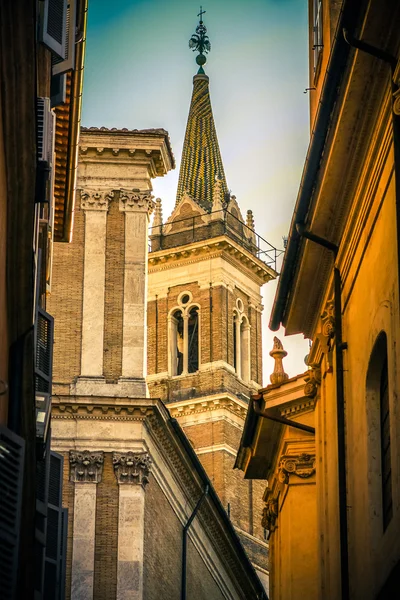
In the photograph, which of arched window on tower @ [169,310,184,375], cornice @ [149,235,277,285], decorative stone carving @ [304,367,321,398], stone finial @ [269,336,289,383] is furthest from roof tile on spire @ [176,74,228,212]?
decorative stone carving @ [304,367,321,398]

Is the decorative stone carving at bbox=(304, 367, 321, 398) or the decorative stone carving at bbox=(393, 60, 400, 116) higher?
the decorative stone carving at bbox=(393, 60, 400, 116)

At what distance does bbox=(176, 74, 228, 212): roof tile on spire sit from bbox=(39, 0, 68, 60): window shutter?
6740 cm

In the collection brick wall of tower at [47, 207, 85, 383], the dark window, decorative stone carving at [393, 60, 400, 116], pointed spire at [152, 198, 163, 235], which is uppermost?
pointed spire at [152, 198, 163, 235]

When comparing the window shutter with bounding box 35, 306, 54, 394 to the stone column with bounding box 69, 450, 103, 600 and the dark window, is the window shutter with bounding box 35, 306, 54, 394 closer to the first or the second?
the dark window

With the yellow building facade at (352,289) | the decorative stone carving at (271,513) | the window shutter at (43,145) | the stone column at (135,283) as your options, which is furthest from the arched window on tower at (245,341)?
the window shutter at (43,145)

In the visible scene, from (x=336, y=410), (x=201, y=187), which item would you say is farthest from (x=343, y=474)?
(x=201, y=187)

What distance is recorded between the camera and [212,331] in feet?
259

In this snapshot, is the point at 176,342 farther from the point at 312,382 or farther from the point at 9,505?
the point at 9,505

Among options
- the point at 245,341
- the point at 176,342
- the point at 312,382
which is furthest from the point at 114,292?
Answer: the point at 245,341

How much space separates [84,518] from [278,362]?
14.4 metres

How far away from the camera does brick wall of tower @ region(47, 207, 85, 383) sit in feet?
129

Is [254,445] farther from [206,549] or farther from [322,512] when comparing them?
[206,549]

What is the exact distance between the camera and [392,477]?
46.7ft

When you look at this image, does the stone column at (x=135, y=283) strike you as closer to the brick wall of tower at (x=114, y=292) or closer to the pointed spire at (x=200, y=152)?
the brick wall of tower at (x=114, y=292)
